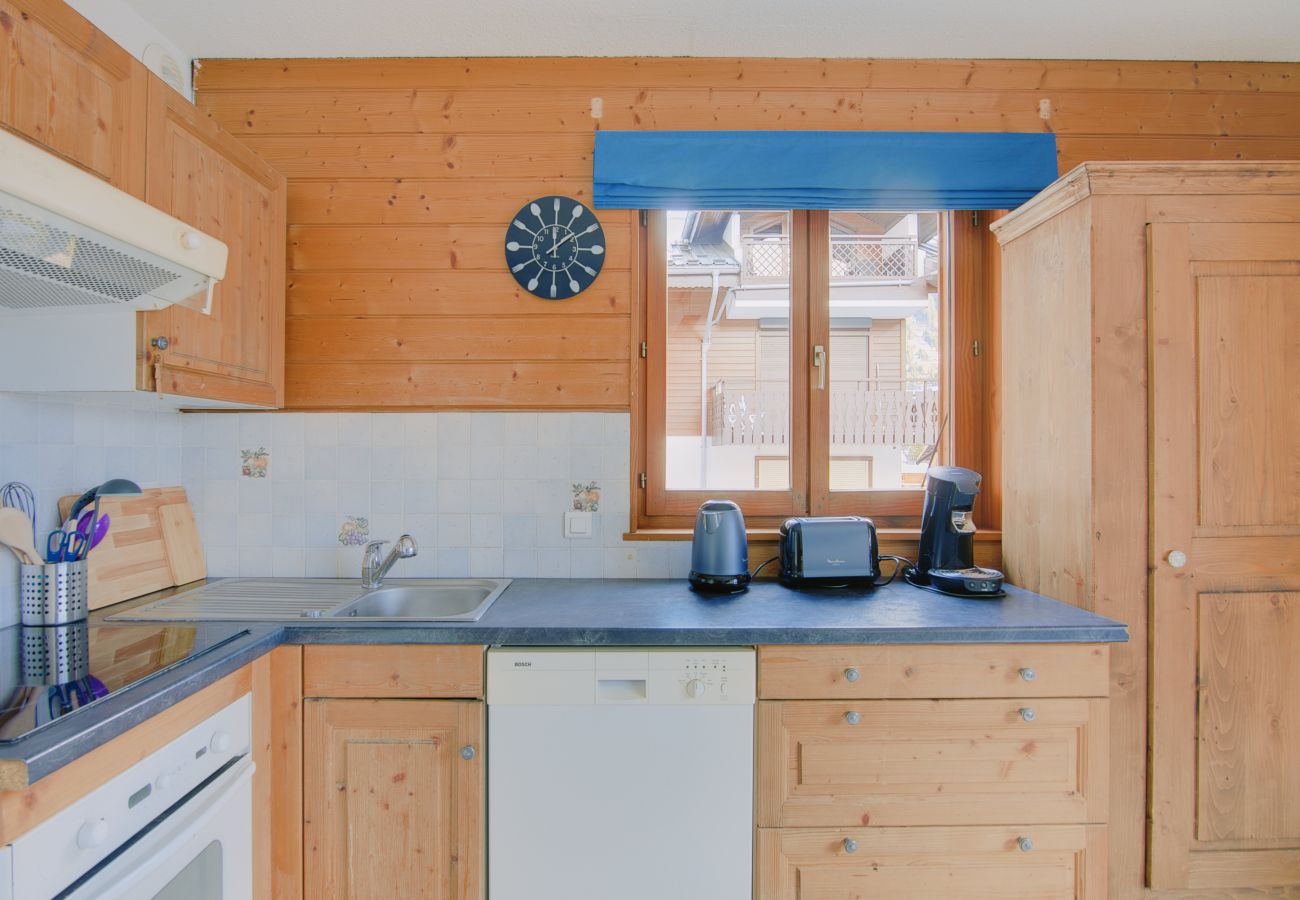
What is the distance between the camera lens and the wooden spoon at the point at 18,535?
1.35 metres

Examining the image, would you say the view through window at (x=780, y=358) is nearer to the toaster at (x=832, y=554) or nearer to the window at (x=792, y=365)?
the window at (x=792, y=365)

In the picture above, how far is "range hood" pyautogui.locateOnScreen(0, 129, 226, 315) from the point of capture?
83cm

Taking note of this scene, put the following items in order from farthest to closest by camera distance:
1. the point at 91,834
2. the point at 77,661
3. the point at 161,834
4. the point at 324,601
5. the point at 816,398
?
1. the point at 816,398
2. the point at 324,601
3. the point at 77,661
4. the point at 161,834
5. the point at 91,834

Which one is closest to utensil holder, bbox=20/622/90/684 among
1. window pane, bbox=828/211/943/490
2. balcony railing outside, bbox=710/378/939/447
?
balcony railing outside, bbox=710/378/939/447

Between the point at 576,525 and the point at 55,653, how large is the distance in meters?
1.20

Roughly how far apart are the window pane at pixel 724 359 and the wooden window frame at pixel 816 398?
0.04 meters

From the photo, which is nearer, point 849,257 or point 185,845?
point 185,845

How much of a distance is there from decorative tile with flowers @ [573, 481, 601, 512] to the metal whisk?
4.22ft

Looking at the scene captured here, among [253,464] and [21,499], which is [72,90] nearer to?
[21,499]

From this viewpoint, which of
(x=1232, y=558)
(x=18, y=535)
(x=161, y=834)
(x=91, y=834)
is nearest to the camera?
(x=91, y=834)

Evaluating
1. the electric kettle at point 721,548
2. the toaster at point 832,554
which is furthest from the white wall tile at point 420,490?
the toaster at point 832,554

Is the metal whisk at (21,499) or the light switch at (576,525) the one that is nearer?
the metal whisk at (21,499)

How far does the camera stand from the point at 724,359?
2.10 meters

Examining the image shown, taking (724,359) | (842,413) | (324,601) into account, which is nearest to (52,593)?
(324,601)
